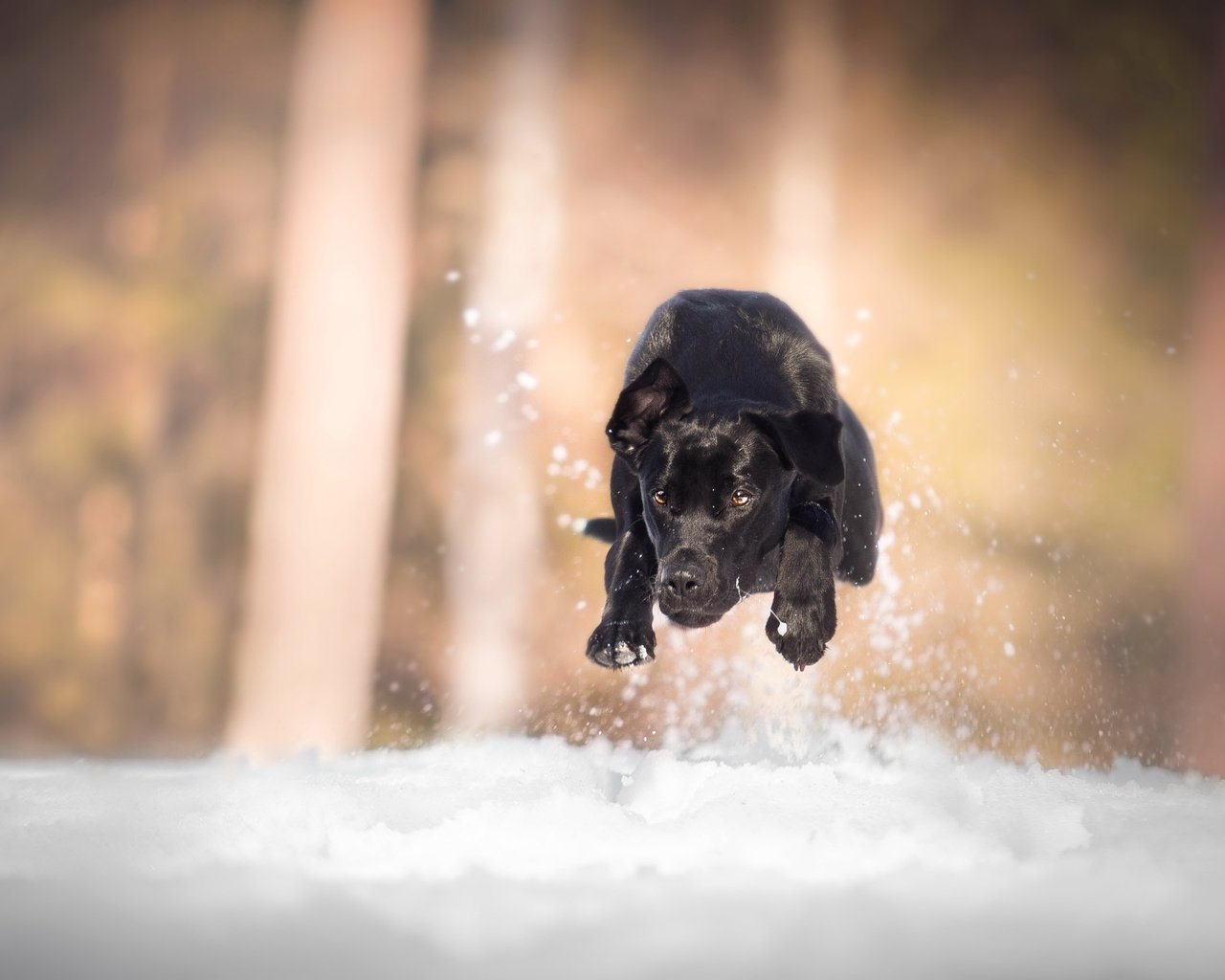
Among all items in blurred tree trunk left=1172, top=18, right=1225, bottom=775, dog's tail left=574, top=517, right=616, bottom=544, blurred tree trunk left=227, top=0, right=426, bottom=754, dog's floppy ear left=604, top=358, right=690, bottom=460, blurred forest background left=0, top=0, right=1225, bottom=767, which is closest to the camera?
dog's floppy ear left=604, top=358, right=690, bottom=460

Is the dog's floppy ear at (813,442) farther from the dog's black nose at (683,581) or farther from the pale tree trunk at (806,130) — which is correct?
the pale tree trunk at (806,130)

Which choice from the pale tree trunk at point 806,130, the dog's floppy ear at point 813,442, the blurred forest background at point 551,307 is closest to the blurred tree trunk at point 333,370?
the blurred forest background at point 551,307

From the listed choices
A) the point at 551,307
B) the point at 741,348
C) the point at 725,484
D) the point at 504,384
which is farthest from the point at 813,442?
the point at 504,384

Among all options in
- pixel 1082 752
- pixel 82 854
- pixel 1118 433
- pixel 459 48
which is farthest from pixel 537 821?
pixel 459 48

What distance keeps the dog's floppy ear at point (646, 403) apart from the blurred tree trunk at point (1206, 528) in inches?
207

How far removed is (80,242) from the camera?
831 cm

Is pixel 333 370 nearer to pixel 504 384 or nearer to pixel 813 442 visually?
pixel 504 384

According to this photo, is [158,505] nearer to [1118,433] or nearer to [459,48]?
[459,48]

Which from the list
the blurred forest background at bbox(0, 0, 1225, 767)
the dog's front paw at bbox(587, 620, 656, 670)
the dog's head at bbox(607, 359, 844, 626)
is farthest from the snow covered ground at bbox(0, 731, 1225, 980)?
the blurred forest background at bbox(0, 0, 1225, 767)

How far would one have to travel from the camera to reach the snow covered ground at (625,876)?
205 centimetres

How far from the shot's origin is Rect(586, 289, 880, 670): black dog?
334 cm

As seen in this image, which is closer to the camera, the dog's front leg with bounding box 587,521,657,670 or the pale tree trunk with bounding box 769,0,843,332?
the dog's front leg with bounding box 587,521,657,670

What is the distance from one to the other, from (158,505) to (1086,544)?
572cm

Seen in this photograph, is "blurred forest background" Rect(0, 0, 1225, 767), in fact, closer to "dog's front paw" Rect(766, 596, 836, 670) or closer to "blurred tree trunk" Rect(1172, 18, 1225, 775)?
"blurred tree trunk" Rect(1172, 18, 1225, 775)
